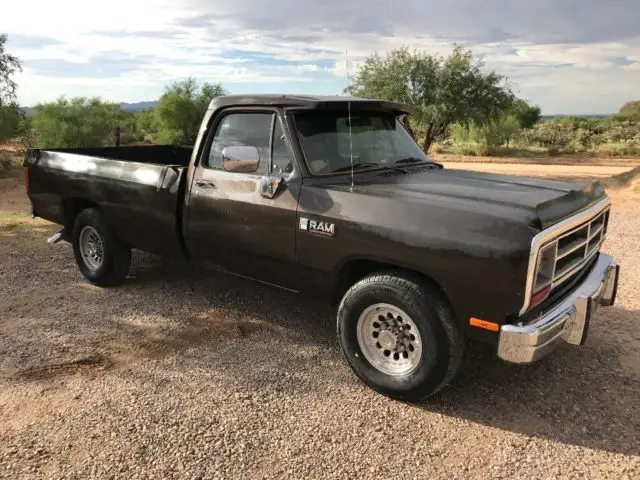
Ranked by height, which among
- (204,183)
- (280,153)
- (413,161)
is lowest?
(204,183)

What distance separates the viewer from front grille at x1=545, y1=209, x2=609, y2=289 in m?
3.37

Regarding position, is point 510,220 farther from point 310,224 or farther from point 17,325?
point 17,325

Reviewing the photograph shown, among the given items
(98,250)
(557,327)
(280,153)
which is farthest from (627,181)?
(98,250)

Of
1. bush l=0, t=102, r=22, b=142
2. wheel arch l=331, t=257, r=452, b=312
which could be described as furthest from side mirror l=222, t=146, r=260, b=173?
bush l=0, t=102, r=22, b=142

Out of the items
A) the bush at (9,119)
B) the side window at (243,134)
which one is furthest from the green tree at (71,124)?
the side window at (243,134)

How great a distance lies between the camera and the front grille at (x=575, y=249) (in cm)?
337

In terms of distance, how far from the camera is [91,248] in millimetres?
5934

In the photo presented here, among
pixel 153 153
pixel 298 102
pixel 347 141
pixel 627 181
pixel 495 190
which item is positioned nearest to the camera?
pixel 495 190

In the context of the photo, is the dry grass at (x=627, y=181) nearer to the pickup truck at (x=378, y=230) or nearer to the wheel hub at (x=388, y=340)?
the pickup truck at (x=378, y=230)

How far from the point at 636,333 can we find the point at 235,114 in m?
4.00

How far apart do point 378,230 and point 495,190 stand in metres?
0.96

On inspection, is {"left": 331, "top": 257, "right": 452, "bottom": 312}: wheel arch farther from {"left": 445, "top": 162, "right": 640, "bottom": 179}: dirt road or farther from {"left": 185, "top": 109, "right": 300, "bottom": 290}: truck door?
{"left": 445, "top": 162, "right": 640, "bottom": 179}: dirt road

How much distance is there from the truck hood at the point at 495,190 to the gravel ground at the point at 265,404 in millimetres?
1320

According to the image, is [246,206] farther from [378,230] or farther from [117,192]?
[117,192]
